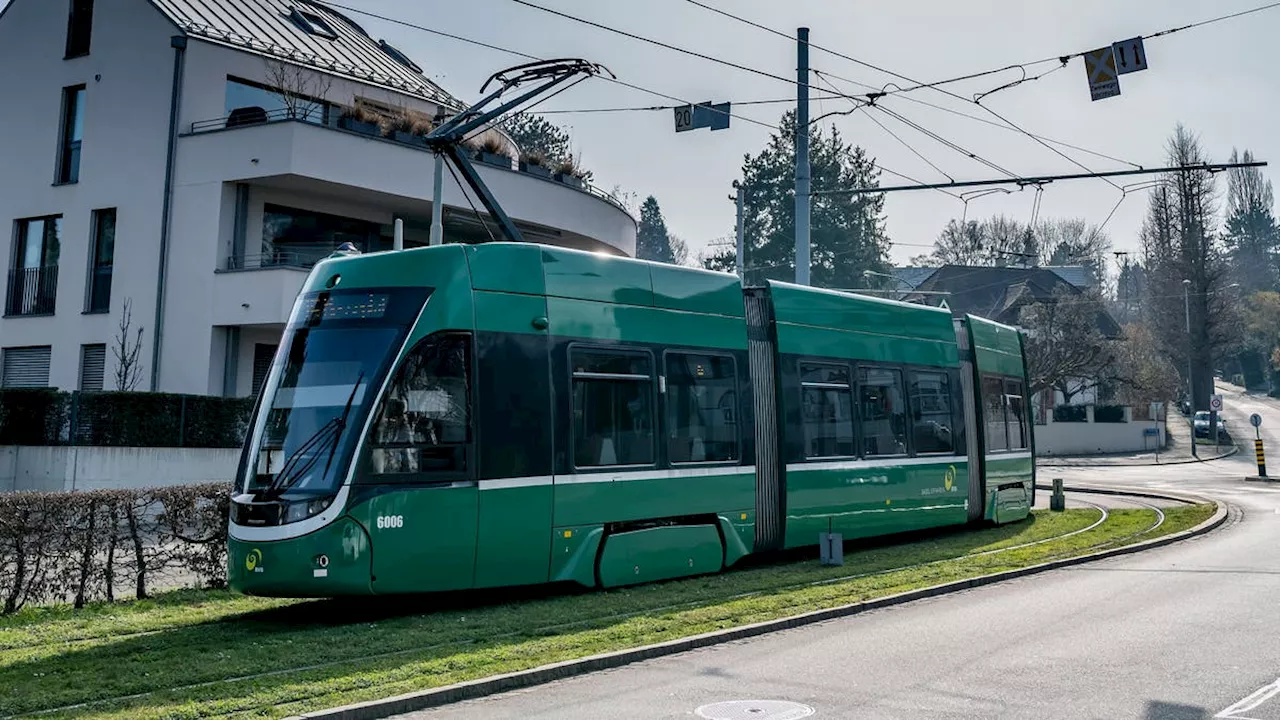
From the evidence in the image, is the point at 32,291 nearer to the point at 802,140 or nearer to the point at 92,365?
the point at 92,365

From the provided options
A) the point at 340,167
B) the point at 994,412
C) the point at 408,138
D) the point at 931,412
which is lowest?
the point at 931,412

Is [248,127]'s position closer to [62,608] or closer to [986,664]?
[62,608]

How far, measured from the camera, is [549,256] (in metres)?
12.7

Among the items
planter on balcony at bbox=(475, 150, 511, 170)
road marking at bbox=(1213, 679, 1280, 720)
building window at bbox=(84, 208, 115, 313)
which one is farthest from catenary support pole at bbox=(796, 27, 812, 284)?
building window at bbox=(84, 208, 115, 313)

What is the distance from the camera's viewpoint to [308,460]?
35.4 ft

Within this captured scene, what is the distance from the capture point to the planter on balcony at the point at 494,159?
3103 centimetres

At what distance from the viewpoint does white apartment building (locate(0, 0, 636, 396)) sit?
1096 inches

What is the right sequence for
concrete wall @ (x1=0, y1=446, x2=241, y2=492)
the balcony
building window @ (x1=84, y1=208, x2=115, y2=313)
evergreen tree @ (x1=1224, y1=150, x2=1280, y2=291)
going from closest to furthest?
concrete wall @ (x1=0, y1=446, x2=241, y2=492), the balcony, building window @ (x1=84, y1=208, x2=115, y2=313), evergreen tree @ (x1=1224, y1=150, x2=1280, y2=291)

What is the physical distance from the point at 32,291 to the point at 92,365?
3384 millimetres

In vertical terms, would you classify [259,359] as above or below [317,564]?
above

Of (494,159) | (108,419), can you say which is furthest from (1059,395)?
(108,419)

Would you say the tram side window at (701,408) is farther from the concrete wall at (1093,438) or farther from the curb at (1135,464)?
the concrete wall at (1093,438)

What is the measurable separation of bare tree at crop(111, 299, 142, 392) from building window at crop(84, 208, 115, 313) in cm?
109

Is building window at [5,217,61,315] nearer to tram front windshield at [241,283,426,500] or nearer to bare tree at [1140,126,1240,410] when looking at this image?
tram front windshield at [241,283,426,500]
